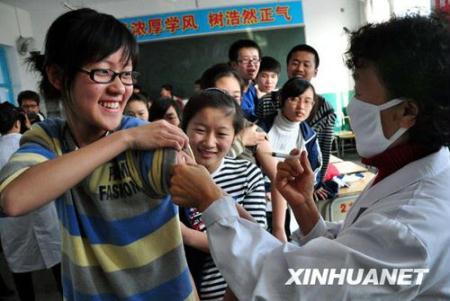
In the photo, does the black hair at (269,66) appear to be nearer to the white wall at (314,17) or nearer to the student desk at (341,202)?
the student desk at (341,202)

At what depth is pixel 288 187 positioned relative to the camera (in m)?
1.27

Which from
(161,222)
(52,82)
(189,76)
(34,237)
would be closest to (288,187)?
(161,222)

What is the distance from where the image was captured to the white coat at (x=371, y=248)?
2.50 ft

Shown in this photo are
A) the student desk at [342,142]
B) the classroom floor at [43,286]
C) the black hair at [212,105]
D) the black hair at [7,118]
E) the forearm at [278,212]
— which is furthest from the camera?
the student desk at [342,142]

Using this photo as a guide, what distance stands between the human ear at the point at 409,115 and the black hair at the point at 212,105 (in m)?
0.66

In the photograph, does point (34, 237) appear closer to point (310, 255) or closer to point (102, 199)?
point (102, 199)

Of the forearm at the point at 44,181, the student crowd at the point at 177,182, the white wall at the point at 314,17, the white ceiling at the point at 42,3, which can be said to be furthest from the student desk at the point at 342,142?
the forearm at the point at 44,181

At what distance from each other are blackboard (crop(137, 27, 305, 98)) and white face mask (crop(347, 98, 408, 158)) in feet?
19.3

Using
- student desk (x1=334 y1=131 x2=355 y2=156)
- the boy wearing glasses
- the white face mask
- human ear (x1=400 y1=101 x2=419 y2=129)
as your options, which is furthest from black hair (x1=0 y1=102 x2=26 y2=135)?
student desk (x1=334 y1=131 x2=355 y2=156)

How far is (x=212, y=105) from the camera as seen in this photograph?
1.37 metres

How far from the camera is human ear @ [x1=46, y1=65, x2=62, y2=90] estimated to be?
0.83 metres

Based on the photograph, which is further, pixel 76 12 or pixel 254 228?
pixel 254 228

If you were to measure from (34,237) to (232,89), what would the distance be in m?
1.77

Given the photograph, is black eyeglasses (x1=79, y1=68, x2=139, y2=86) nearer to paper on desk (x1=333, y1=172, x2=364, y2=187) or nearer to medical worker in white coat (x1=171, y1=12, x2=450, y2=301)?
medical worker in white coat (x1=171, y1=12, x2=450, y2=301)
